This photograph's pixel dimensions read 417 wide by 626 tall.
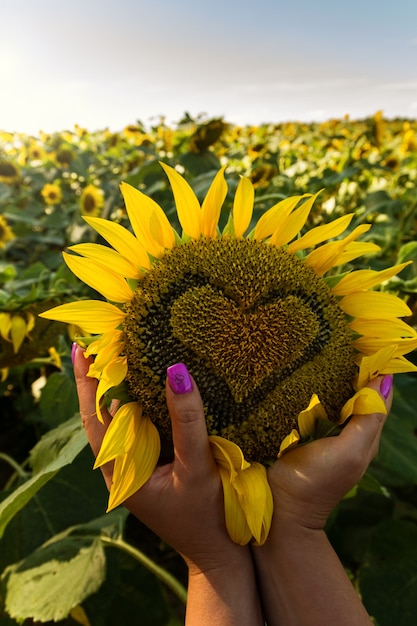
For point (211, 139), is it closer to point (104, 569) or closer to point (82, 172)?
point (104, 569)

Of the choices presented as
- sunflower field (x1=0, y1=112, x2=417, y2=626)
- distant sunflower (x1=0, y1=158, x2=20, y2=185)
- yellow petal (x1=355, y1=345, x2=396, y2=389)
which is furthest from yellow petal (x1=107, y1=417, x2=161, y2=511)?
distant sunflower (x1=0, y1=158, x2=20, y2=185)

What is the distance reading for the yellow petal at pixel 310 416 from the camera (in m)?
0.71

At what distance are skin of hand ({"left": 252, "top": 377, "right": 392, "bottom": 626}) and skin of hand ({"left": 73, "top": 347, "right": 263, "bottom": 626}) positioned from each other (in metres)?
0.05

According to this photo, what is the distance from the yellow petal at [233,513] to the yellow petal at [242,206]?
364 millimetres

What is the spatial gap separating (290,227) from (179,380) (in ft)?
1.03

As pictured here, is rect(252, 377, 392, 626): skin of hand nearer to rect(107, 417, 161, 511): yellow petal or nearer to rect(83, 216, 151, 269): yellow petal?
rect(107, 417, 161, 511): yellow petal

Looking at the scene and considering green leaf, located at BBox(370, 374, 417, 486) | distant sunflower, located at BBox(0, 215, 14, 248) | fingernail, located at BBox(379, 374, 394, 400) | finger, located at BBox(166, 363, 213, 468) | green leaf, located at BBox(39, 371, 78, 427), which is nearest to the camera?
finger, located at BBox(166, 363, 213, 468)

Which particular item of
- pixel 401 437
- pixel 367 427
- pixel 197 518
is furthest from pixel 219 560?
pixel 401 437

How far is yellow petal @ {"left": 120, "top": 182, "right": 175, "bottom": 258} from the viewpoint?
775 millimetres

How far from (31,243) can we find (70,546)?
92.3 inches

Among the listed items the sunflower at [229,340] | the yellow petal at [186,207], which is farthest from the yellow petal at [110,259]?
the yellow petal at [186,207]

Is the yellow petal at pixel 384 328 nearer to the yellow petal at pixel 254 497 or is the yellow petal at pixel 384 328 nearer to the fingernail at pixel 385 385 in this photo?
the fingernail at pixel 385 385

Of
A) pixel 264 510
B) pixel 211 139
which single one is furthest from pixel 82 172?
pixel 264 510

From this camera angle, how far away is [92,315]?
2.45 feet
